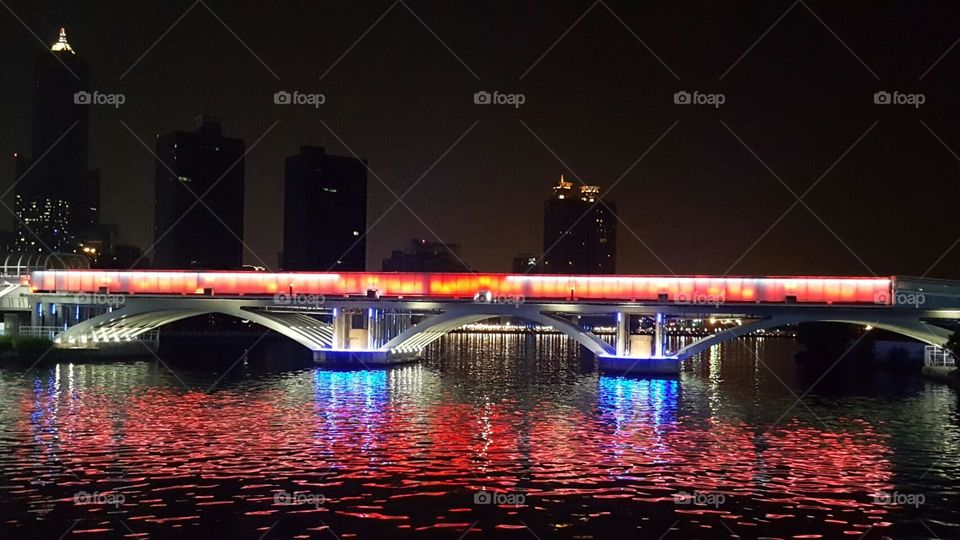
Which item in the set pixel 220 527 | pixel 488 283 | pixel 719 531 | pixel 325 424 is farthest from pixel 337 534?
pixel 488 283

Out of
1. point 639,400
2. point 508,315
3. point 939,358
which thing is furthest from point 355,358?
point 939,358

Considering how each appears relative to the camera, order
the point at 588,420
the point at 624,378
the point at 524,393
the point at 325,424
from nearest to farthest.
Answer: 1. the point at 325,424
2. the point at 588,420
3. the point at 524,393
4. the point at 624,378

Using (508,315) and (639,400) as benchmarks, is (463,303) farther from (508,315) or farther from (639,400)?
(639,400)

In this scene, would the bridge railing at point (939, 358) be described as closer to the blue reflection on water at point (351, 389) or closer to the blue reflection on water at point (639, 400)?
the blue reflection on water at point (639, 400)

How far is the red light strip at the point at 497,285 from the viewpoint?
289 ft

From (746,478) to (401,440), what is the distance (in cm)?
1676

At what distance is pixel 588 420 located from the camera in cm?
5606

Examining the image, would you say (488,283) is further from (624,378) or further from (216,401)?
(216,401)

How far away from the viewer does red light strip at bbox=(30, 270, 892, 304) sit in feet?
289

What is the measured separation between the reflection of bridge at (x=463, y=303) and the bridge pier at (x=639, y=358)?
0.34 feet

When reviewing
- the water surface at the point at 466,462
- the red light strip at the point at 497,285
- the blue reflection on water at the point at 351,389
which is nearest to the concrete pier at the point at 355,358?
the blue reflection on water at the point at 351,389

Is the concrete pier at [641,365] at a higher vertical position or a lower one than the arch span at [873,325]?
lower

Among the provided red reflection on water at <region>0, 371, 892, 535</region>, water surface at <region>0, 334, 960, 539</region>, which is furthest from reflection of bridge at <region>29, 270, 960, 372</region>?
red reflection on water at <region>0, 371, 892, 535</region>

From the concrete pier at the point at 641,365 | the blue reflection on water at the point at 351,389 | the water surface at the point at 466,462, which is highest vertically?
the concrete pier at the point at 641,365
